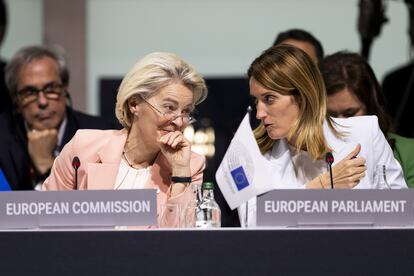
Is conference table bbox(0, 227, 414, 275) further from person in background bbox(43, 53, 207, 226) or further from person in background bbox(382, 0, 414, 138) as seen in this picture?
person in background bbox(382, 0, 414, 138)

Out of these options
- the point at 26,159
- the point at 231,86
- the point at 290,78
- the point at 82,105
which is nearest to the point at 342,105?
the point at 290,78

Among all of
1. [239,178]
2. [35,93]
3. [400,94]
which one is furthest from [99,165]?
[400,94]

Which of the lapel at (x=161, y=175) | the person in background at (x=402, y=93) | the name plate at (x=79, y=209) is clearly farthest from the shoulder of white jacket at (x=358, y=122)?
the person in background at (x=402, y=93)

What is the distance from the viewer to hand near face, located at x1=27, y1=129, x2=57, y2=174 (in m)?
4.26

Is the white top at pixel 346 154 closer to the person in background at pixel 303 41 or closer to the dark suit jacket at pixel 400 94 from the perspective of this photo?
the person in background at pixel 303 41

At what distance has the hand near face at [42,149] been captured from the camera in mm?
4262

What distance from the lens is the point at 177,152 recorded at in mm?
3174

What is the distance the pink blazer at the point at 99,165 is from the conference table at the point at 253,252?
75cm

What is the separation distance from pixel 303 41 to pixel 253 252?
2.02 m

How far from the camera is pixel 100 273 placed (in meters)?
2.43

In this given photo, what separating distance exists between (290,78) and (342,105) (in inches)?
23.0

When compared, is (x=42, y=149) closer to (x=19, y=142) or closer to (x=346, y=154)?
(x=19, y=142)

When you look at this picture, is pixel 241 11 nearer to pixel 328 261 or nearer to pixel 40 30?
pixel 40 30

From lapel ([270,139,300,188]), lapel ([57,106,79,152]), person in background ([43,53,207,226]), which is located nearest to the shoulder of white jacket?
lapel ([270,139,300,188])
